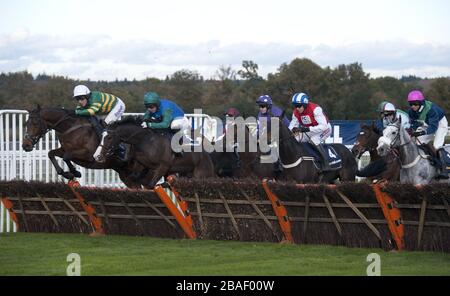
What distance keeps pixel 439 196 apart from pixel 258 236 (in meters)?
2.73

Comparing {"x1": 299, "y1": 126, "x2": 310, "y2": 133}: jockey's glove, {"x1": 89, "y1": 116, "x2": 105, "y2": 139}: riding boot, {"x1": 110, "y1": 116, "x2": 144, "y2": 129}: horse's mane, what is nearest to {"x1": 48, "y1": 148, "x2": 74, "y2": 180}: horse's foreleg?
{"x1": 89, "y1": 116, "x2": 105, "y2": 139}: riding boot

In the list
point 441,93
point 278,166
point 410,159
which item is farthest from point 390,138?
point 441,93

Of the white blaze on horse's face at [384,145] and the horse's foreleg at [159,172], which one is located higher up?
the white blaze on horse's face at [384,145]

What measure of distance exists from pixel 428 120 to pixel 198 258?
5172 millimetres

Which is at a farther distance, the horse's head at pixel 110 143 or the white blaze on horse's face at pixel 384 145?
the horse's head at pixel 110 143

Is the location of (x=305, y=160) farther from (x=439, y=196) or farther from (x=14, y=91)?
(x=14, y=91)

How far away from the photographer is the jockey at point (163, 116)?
15719 mm

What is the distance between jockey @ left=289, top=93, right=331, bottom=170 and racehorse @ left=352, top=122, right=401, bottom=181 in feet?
2.08

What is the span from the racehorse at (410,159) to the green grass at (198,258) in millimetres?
2439

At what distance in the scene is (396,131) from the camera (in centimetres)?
1287

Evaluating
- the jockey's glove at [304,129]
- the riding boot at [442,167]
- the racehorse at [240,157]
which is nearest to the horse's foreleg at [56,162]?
the racehorse at [240,157]

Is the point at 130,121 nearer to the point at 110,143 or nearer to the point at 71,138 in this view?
the point at 110,143

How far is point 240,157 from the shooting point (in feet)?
50.6

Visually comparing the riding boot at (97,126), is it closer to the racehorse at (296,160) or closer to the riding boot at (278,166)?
the riding boot at (278,166)
